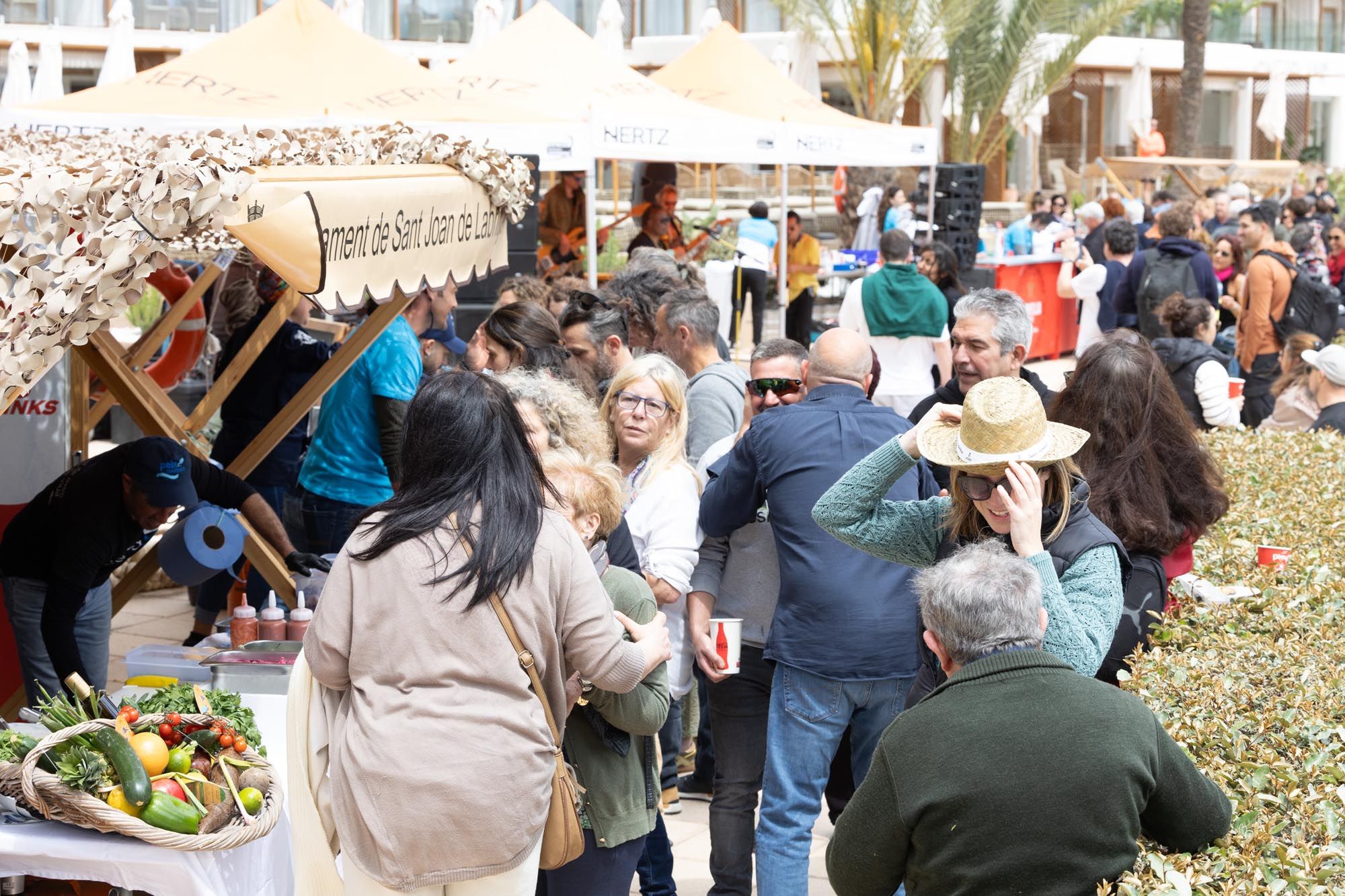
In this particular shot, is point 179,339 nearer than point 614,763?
No

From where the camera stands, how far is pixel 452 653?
2.75m

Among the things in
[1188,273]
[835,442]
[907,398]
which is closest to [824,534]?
[835,442]

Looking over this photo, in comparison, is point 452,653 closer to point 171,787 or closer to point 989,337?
point 171,787

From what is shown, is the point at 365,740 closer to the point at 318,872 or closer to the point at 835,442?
the point at 318,872

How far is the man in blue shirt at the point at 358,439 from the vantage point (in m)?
5.71

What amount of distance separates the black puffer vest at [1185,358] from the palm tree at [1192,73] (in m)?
22.2

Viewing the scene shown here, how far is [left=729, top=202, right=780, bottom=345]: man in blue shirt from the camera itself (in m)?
13.6

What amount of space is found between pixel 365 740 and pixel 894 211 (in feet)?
54.3

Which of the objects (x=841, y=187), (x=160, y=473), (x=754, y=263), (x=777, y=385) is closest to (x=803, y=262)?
(x=754, y=263)

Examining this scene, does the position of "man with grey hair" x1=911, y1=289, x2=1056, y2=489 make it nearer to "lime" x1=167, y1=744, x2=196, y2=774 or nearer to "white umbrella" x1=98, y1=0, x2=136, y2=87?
"lime" x1=167, y1=744, x2=196, y2=774

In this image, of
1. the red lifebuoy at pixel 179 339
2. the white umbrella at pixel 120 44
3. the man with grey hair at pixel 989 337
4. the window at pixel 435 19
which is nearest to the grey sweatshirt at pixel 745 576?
the man with grey hair at pixel 989 337

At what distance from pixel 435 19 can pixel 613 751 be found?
28.4 metres

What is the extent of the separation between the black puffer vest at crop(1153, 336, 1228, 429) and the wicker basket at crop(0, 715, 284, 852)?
5257 millimetres

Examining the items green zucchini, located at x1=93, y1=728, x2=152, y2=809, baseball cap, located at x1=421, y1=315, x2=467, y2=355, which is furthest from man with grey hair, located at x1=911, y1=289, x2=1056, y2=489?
baseball cap, located at x1=421, y1=315, x2=467, y2=355
